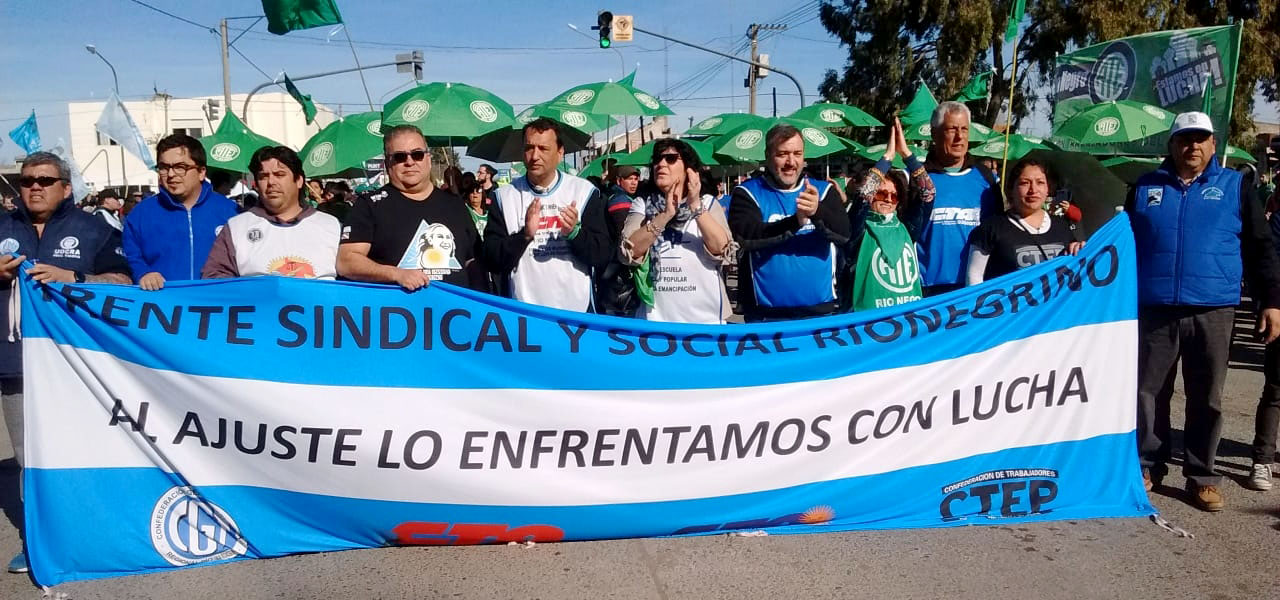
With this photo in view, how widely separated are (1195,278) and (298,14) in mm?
6497

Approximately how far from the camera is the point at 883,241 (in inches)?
173

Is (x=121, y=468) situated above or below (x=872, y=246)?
below

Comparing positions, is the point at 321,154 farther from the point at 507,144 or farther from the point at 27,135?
the point at 27,135

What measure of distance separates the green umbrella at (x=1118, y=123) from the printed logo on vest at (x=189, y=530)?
9.76m

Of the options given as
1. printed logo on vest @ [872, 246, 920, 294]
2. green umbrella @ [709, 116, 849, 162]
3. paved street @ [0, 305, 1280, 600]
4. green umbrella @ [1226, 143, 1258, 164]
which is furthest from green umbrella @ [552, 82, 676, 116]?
green umbrella @ [1226, 143, 1258, 164]

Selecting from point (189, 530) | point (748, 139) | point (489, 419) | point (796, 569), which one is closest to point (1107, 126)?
point (748, 139)

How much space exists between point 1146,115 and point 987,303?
800 cm

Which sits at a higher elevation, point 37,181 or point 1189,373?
point 37,181

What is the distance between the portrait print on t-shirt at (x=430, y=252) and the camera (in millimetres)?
3979

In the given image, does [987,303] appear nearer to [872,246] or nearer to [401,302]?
[872,246]

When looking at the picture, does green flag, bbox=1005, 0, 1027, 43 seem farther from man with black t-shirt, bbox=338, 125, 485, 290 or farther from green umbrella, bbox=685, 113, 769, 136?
green umbrella, bbox=685, 113, 769, 136

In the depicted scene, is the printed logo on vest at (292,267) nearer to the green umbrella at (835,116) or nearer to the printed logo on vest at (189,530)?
the printed logo on vest at (189,530)

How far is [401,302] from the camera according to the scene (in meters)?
3.66

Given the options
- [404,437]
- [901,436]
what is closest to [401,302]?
[404,437]
